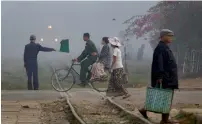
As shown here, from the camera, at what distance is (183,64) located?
25062 millimetres

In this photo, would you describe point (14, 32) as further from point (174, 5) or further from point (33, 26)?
point (174, 5)

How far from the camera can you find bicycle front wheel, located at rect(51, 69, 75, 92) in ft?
48.4

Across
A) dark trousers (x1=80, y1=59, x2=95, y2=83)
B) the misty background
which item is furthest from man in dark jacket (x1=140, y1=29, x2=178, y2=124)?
the misty background

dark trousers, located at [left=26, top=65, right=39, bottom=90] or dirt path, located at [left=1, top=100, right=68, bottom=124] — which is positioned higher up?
dark trousers, located at [left=26, top=65, right=39, bottom=90]

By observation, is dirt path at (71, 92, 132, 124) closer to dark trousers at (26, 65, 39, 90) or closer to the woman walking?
the woman walking

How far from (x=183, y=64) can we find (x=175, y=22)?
2.34 m

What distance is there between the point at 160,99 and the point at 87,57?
6500 millimetres

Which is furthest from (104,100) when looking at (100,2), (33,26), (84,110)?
(33,26)

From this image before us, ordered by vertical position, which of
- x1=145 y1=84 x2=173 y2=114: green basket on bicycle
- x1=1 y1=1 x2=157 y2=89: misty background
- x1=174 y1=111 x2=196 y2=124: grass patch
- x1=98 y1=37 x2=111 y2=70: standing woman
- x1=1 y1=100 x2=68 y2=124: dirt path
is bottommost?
x1=1 y1=100 x2=68 y2=124: dirt path

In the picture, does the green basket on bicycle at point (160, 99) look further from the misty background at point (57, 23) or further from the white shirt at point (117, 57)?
the misty background at point (57, 23)

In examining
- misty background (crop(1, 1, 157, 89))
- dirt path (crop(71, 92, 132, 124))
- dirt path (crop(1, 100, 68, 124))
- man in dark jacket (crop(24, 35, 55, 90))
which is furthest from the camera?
misty background (crop(1, 1, 157, 89))

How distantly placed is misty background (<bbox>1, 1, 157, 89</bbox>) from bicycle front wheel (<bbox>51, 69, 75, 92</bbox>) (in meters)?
16.4

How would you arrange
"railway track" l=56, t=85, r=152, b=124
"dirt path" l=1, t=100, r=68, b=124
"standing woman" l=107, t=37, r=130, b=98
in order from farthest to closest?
"standing woman" l=107, t=37, r=130, b=98, "dirt path" l=1, t=100, r=68, b=124, "railway track" l=56, t=85, r=152, b=124

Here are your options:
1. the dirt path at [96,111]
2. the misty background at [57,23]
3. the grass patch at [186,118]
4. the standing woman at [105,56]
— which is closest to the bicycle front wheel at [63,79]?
the dirt path at [96,111]
